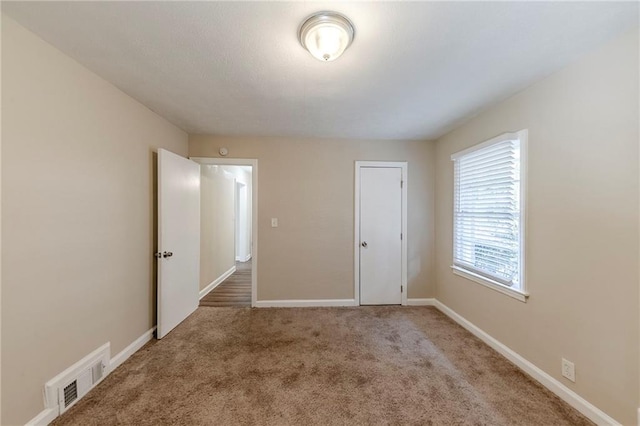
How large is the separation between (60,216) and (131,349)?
139cm

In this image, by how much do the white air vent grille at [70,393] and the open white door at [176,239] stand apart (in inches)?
32.9

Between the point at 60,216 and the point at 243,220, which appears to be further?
the point at 243,220

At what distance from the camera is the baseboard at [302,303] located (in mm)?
3422

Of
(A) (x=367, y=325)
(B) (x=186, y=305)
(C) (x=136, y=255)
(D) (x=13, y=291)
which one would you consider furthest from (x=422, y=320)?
(D) (x=13, y=291)

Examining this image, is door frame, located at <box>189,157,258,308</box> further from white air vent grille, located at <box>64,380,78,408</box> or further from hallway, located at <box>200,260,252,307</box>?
white air vent grille, located at <box>64,380,78,408</box>

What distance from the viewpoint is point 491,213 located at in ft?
8.02

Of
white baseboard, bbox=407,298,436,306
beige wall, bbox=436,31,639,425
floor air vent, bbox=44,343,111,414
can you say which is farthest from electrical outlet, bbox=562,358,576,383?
floor air vent, bbox=44,343,111,414

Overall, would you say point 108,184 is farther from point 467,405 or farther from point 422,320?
point 422,320

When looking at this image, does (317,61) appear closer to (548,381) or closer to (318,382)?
(318,382)

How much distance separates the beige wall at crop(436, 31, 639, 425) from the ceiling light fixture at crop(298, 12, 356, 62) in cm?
158

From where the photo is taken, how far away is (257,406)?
1685 mm

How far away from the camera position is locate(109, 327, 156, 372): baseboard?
81.3 inches

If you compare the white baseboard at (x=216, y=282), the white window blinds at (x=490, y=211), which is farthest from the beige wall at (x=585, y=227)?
the white baseboard at (x=216, y=282)

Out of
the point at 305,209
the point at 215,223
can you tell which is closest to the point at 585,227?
the point at 305,209
